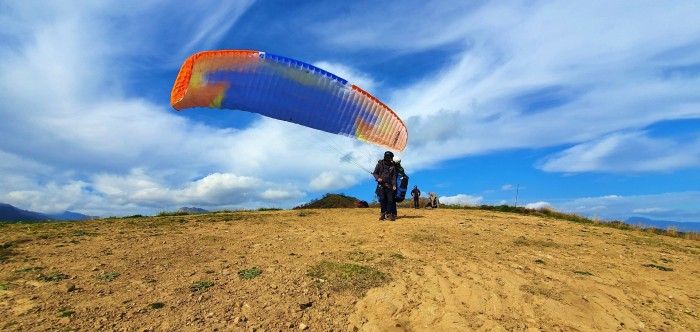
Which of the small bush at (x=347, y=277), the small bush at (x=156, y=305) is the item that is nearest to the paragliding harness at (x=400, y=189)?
the small bush at (x=347, y=277)

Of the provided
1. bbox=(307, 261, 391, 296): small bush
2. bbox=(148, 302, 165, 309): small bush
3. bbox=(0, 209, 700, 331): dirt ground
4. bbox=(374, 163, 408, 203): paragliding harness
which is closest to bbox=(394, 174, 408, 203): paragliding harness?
bbox=(374, 163, 408, 203): paragliding harness

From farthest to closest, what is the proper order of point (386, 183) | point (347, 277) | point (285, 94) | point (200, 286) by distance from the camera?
point (386, 183)
point (285, 94)
point (347, 277)
point (200, 286)

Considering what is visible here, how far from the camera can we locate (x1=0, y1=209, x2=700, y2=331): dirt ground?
6.44 meters

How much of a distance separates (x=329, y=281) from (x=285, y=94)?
907cm

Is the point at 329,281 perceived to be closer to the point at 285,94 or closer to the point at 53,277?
the point at 53,277

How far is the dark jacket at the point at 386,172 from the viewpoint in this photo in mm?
15298

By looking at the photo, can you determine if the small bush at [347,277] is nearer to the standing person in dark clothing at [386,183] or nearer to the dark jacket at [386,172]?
the standing person in dark clothing at [386,183]

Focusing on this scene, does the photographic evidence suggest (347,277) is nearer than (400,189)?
Yes

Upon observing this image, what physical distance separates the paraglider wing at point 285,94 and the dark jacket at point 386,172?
1834mm

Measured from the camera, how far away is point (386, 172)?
604 inches

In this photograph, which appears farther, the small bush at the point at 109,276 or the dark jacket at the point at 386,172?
the dark jacket at the point at 386,172

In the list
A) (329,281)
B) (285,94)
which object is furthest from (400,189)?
(329,281)

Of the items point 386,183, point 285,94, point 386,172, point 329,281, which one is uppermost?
point 285,94

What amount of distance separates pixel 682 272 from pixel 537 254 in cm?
347
